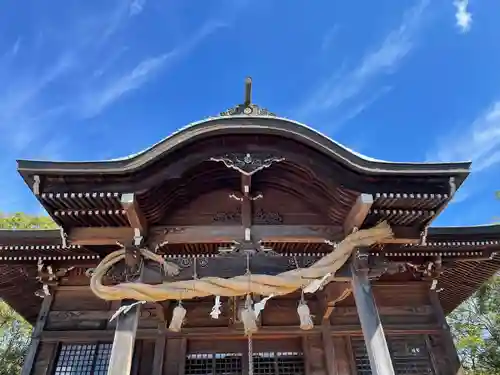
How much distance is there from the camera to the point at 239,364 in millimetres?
8016

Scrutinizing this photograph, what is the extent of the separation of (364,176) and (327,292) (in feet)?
9.23

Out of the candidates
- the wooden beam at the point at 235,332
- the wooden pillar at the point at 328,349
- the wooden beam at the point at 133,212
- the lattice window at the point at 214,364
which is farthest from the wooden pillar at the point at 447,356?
the wooden beam at the point at 133,212

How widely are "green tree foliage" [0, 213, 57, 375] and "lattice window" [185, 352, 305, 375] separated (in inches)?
668

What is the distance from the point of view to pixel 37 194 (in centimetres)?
588

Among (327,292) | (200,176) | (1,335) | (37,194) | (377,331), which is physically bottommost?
(377,331)

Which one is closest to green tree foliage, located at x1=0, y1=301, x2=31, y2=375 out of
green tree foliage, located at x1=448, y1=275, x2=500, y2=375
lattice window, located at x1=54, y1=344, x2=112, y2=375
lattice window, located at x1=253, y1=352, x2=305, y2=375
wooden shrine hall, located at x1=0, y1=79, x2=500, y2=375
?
wooden shrine hall, located at x1=0, y1=79, x2=500, y2=375

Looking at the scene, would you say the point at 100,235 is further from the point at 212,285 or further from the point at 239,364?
the point at 239,364

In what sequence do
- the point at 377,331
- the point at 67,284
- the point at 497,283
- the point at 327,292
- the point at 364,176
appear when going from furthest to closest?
the point at 497,283, the point at 67,284, the point at 327,292, the point at 364,176, the point at 377,331

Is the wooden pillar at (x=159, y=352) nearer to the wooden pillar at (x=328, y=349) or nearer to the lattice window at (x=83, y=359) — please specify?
the lattice window at (x=83, y=359)

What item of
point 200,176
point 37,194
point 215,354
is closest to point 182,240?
point 200,176

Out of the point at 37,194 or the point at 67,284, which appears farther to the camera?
the point at 67,284

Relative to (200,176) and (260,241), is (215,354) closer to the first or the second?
(260,241)

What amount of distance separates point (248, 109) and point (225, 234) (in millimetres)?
2222

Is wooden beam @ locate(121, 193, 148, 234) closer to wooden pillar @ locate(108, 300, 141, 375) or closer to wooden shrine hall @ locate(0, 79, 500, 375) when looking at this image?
wooden shrine hall @ locate(0, 79, 500, 375)
